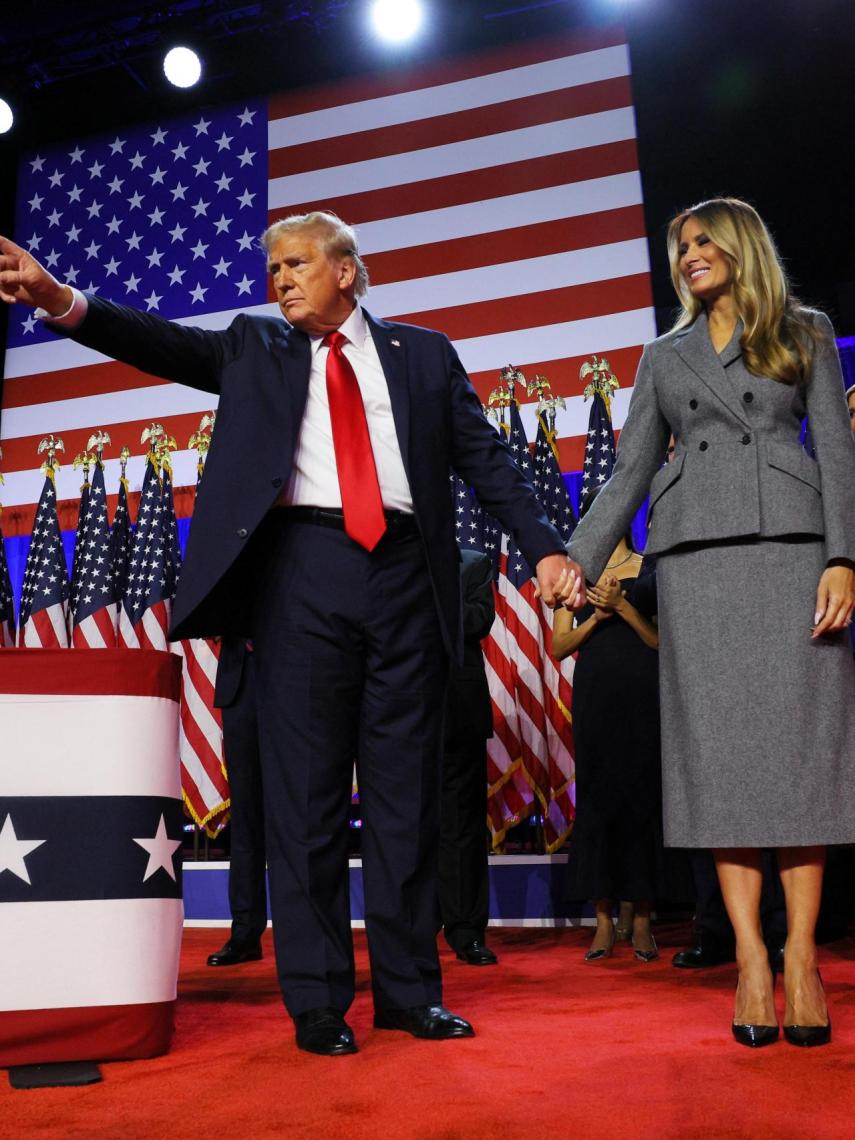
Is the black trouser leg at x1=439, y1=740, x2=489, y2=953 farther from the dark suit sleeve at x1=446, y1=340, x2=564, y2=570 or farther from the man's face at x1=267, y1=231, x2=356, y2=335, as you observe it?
the man's face at x1=267, y1=231, x2=356, y2=335

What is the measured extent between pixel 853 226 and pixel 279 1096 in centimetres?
651

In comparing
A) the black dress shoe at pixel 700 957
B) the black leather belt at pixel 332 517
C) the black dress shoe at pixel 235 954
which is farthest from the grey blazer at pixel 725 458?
the black dress shoe at pixel 235 954

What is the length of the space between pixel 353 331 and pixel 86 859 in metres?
1.26

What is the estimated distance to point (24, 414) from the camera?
25.2 feet

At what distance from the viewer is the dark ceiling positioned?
6.62m

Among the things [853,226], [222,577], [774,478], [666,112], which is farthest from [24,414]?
[774,478]

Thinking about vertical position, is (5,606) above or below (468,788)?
above

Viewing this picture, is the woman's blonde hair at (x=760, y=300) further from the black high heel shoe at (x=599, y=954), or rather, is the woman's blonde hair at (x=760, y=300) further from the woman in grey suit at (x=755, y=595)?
the black high heel shoe at (x=599, y=954)

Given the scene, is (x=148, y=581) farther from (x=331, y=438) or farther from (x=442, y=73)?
(x=331, y=438)

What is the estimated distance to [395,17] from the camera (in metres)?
7.04

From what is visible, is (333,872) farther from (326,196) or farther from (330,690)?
(326,196)

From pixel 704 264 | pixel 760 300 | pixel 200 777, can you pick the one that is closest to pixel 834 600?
pixel 760 300

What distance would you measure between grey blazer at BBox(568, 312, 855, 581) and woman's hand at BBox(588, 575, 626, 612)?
1047 millimetres

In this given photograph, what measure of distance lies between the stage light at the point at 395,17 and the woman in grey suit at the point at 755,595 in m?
5.38
